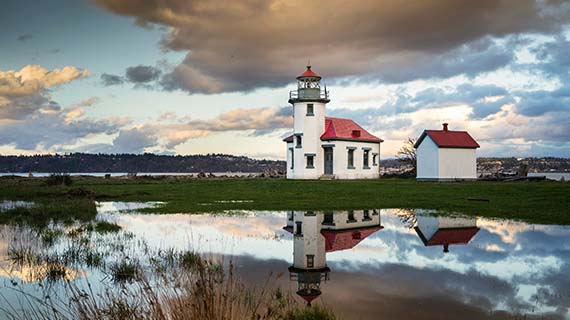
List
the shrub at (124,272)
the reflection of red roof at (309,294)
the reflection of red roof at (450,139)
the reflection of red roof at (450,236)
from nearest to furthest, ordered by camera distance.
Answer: the reflection of red roof at (309,294) < the shrub at (124,272) < the reflection of red roof at (450,236) < the reflection of red roof at (450,139)

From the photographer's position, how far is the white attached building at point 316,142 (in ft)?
175

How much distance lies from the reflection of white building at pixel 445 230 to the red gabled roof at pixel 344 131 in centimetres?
3411

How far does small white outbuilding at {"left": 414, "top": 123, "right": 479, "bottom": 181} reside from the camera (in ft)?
155

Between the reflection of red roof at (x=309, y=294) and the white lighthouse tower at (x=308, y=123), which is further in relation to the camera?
the white lighthouse tower at (x=308, y=123)

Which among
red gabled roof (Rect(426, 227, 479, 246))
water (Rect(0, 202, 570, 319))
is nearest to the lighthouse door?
water (Rect(0, 202, 570, 319))

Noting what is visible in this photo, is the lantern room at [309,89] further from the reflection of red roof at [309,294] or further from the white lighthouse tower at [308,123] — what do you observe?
the reflection of red roof at [309,294]

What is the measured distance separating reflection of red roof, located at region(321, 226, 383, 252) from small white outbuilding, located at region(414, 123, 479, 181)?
3216 centimetres

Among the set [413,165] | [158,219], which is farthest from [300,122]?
[158,219]

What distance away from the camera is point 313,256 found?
1224 cm

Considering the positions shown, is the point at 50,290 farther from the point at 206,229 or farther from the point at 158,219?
the point at 158,219

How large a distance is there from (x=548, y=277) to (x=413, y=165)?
5525 centimetres

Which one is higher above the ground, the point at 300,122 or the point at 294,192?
the point at 300,122

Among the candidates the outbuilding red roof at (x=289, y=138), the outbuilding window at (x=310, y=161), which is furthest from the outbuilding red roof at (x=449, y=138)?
the outbuilding red roof at (x=289, y=138)

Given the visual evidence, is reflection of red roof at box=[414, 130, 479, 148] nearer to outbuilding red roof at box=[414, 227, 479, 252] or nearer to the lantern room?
the lantern room
